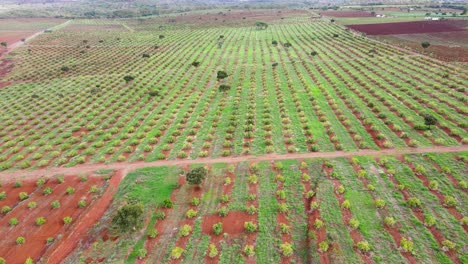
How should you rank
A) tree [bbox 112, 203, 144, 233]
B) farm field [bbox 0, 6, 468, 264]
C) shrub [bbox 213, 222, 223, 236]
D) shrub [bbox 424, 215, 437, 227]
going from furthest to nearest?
shrub [bbox 213, 222, 223, 236] < tree [bbox 112, 203, 144, 233] < shrub [bbox 424, 215, 437, 227] < farm field [bbox 0, 6, 468, 264]

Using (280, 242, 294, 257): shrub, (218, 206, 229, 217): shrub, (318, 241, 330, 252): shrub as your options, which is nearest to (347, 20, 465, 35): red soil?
(218, 206, 229, 217): shrub

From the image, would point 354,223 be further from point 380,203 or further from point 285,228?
point 285,228

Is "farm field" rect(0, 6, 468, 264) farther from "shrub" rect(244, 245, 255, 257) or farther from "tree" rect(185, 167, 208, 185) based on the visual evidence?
"tree" rect(185, 167, 208, 185)

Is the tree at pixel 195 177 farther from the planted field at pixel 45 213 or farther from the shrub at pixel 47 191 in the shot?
the shrub at pixel 47 191

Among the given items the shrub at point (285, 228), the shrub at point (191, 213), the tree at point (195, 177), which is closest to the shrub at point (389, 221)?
the shrub at point (285, 228)

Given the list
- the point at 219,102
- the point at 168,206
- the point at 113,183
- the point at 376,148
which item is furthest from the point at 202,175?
the point at 219,102

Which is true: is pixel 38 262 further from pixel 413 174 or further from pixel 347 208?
pixel 413 174

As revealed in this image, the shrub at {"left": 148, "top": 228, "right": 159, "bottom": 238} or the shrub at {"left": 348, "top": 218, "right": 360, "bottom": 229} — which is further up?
the shrub at {"left": 348, "top": 218, "right": 360, "bottom": 229}
